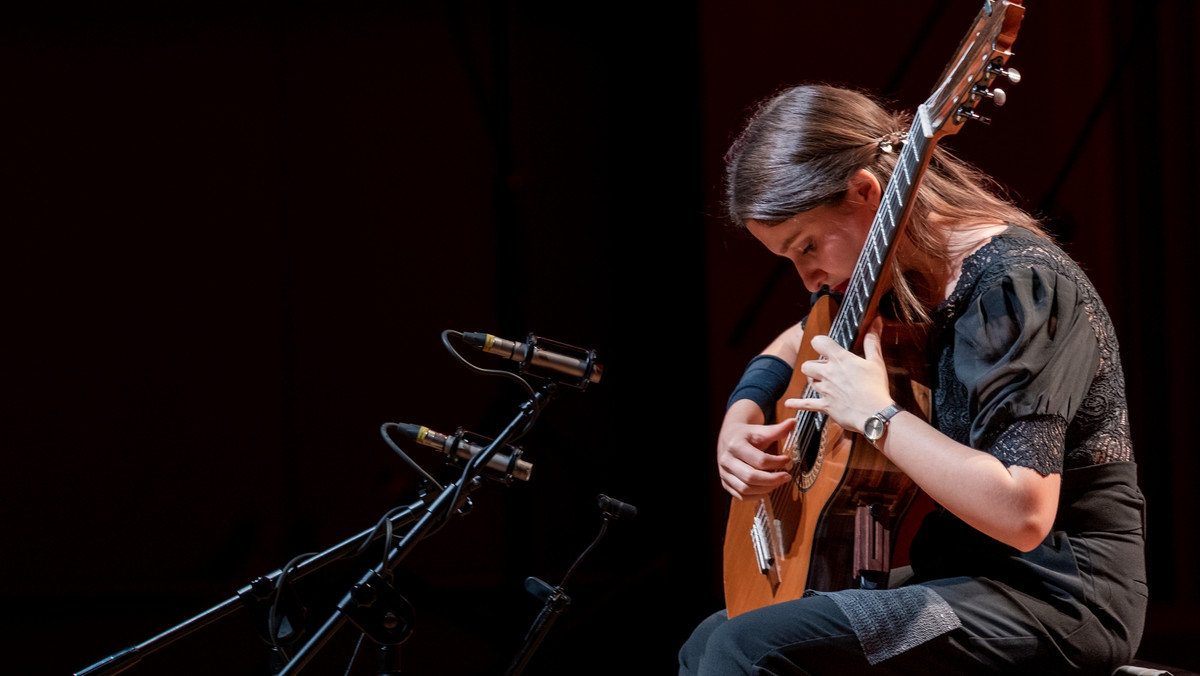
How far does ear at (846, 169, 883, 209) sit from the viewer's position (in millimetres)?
1473

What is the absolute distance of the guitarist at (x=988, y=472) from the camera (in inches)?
45.9

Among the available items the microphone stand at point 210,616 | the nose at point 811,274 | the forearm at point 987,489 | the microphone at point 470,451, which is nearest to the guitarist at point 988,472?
the forearm at point 987,489

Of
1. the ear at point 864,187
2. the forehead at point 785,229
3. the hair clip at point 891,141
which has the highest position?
the hair clip at point 891,141

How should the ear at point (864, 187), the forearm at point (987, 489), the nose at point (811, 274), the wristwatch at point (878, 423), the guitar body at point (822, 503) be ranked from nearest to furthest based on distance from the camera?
the forearm at point (987, 489) → the wristwatch at point (878, 423) → the guitar body at point (822, 503) → the ear at point (864, 187) → the nose at point (811, 274)

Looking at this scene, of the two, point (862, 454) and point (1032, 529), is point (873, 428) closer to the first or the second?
point (862, 454)

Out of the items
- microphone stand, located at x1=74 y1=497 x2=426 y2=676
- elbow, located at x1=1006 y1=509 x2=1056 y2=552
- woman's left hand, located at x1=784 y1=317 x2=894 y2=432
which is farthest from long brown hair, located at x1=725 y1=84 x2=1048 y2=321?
microphone stand, located at x1=74 y1=497 x2=426 y2=676

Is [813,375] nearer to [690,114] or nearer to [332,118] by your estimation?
[690,114]

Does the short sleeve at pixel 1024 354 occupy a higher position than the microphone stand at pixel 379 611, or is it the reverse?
the short sleeve at pixel 1024 354

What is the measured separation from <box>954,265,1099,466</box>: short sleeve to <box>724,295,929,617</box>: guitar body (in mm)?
120

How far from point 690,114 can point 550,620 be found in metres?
2.18

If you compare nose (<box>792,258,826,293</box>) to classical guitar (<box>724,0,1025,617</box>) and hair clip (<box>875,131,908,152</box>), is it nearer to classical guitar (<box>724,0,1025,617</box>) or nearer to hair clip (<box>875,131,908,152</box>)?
classical guitar (<box>724,0,1025,617</box>)

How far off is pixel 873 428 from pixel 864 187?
41 centimetres

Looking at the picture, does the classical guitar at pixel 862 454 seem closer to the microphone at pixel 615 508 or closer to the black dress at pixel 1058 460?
the black dress at pixel 1058 460

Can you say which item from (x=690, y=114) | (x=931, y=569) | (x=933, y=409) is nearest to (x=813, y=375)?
(x=933, y=409)
